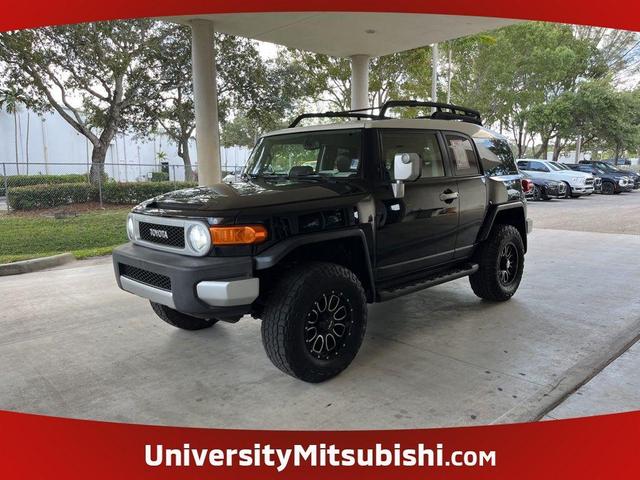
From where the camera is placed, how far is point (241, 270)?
3.11 m

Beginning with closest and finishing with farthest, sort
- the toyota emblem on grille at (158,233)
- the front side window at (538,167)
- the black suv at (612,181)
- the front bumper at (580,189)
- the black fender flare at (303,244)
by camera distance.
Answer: the black fender flare at (303,244), the toyota emblem on grille at (158,233), the front bumper at (580,189), the front side window at (538,167), the black suv at (612,181)

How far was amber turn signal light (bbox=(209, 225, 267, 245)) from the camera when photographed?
3.11 metres

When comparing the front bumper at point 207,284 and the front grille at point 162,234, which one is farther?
the front grille at point 162,234

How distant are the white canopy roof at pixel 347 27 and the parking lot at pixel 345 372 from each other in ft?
17.8

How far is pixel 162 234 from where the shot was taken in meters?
3.52

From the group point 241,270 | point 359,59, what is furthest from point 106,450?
point 359,59

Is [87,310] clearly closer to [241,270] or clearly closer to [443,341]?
[241,270]

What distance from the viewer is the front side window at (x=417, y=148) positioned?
404 centimetres

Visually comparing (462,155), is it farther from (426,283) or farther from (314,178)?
(314,178)

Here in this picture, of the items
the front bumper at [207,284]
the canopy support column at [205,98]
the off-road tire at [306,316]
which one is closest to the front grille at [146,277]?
the front bumper at [207,284]

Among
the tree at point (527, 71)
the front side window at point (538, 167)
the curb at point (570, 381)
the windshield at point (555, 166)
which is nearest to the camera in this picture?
the curb at point (570, 381)

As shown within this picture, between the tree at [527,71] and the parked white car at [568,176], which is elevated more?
the tree at [527,71]

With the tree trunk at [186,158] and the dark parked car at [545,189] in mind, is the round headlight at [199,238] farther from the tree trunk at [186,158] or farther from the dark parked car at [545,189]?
the dark parked car at [545,189]

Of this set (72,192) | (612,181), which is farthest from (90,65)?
(612,181)
